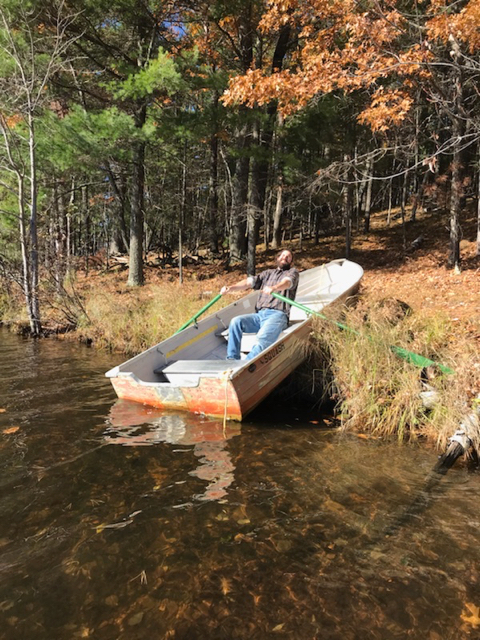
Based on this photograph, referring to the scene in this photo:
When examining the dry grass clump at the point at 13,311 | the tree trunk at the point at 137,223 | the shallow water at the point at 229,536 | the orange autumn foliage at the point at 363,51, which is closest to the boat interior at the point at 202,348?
the shallow water at the point at 229,536

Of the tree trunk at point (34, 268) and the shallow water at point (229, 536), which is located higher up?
the tree trunk at point (34, 268)

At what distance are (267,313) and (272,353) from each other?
47.5 inches

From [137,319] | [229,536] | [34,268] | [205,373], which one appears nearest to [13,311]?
[34,268]

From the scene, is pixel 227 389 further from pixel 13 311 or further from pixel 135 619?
pixel 13 311

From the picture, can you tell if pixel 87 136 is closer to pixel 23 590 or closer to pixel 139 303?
pixel 139 303

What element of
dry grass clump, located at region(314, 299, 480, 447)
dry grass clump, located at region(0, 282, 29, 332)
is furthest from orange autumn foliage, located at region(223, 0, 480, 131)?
dry grass clump, located at region(0, 282, 29, 332)

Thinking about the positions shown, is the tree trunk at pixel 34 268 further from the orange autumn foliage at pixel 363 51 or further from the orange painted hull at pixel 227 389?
the orange painted hull at pixel 227 389

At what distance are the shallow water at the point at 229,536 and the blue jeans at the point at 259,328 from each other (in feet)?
4.43

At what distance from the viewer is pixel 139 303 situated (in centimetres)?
1066

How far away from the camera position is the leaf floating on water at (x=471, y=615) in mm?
2096

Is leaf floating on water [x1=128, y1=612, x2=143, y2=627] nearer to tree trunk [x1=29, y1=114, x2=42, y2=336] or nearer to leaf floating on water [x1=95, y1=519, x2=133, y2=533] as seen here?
leaf floating on water [x1=95, y1=519, x2=133, y2=533]

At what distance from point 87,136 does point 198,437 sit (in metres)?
9.10

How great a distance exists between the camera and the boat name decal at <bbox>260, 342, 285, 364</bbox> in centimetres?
467

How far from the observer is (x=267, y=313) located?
233 inches
